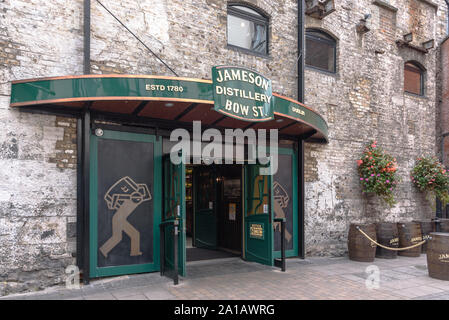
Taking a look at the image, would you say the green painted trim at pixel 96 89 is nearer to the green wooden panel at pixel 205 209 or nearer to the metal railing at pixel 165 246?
the metal railing at pixel 165 246

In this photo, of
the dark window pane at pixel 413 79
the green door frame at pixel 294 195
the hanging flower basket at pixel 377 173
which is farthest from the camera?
the dark window pane at pixel 413 79

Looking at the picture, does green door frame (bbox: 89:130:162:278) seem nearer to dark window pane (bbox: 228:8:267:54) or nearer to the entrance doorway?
the entrance doorway

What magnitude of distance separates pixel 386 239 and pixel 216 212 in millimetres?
4159

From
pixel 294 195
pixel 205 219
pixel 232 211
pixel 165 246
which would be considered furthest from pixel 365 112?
pixel 165 246

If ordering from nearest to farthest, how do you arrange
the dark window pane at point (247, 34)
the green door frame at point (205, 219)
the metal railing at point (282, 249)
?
the metal railing at point (282, 249) → the dark window pane at point (247, 34) → the green door frame at point (205, 219)

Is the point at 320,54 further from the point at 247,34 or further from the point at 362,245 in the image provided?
the point at 362,245

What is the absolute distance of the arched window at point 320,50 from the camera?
29.5ft

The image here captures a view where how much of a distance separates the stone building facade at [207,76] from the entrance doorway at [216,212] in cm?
166

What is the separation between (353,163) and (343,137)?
0.74m

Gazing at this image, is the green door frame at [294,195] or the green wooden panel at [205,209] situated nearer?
the green door frame at [294,195]

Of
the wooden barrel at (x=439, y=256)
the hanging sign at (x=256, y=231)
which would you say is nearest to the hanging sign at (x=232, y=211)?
the hanging sign at (x=256, y=231)

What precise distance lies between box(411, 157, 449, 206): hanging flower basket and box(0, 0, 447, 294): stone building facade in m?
0.27

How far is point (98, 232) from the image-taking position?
19.5 ft
